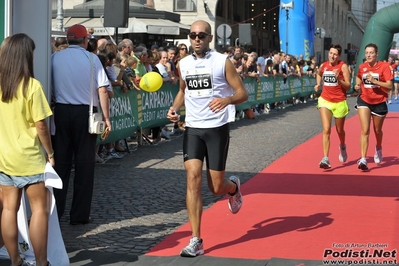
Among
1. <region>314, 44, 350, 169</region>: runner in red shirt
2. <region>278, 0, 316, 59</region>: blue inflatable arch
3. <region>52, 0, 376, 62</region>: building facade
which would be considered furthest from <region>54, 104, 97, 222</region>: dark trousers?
<region>278, 0, 316, 59</region>: blue inflatable arch

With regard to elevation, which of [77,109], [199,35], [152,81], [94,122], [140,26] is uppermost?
[140,26]

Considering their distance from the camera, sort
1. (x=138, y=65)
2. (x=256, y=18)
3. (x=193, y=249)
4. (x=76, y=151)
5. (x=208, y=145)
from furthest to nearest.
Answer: (x=256, y=18) < (x=138, y=65) < (x=76, y=151) < (x=208, y=145) < (x=193, y=249)

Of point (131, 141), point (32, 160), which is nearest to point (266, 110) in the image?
point (131, 141)

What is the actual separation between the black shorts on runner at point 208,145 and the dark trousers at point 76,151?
1.41m

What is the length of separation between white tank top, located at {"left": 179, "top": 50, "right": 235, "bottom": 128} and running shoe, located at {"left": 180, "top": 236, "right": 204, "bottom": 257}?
998 millimetres

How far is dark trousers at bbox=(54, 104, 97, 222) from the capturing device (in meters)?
7.90

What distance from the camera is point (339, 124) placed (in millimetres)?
12141

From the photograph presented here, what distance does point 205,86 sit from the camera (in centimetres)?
691

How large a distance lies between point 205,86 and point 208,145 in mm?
514

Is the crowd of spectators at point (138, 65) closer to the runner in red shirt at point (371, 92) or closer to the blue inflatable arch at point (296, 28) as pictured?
the runner in red shirt at point (371, 92)

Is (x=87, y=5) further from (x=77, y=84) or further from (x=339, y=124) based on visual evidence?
(x=77, y=84)

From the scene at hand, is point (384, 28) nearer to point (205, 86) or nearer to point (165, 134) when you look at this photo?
point (165, 134)

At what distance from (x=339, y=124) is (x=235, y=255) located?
5.81 m

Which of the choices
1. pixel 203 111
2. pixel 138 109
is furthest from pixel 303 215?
pixel 138 109
